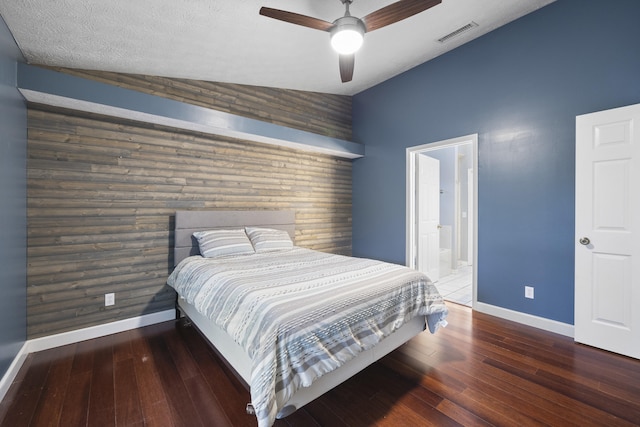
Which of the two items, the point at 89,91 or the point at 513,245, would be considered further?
the point at 513,245

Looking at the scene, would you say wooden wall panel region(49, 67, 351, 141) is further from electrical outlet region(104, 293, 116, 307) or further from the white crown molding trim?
electrical outlet region(104, 293, 116, 307)

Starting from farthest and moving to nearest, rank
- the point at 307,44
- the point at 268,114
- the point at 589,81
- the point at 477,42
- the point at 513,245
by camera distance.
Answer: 1. the point at 268,114
2. the point at 477,42
3. the point at 513,245
4. the point at 307,44
5. the point at 589,81

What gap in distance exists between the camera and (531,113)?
2.98 m

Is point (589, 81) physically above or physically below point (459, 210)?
above

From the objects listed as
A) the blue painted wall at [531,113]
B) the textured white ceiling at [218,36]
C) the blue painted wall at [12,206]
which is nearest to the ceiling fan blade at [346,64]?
the textured white ceiling at [218,36]

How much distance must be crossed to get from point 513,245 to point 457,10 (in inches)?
104

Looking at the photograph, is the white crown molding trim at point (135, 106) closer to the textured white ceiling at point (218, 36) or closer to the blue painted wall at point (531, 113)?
the textured white ceiling at point (218, 36)

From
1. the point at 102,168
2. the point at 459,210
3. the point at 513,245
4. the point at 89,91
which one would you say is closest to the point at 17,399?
the point at 102,168

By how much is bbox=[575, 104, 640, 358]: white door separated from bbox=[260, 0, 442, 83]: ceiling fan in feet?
6.76

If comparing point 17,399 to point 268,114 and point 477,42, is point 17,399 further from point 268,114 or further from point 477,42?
point 477,42

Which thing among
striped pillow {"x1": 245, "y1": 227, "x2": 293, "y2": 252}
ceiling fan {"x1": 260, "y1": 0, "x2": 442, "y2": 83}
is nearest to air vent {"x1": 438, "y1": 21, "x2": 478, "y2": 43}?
ceiling fan {"x1": 260, "y1": 0, "x2": 442, "y2": 83}

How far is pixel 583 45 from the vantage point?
2643 millimetres

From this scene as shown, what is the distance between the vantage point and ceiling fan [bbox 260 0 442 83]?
188cm

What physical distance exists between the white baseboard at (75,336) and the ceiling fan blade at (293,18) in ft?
10.4
